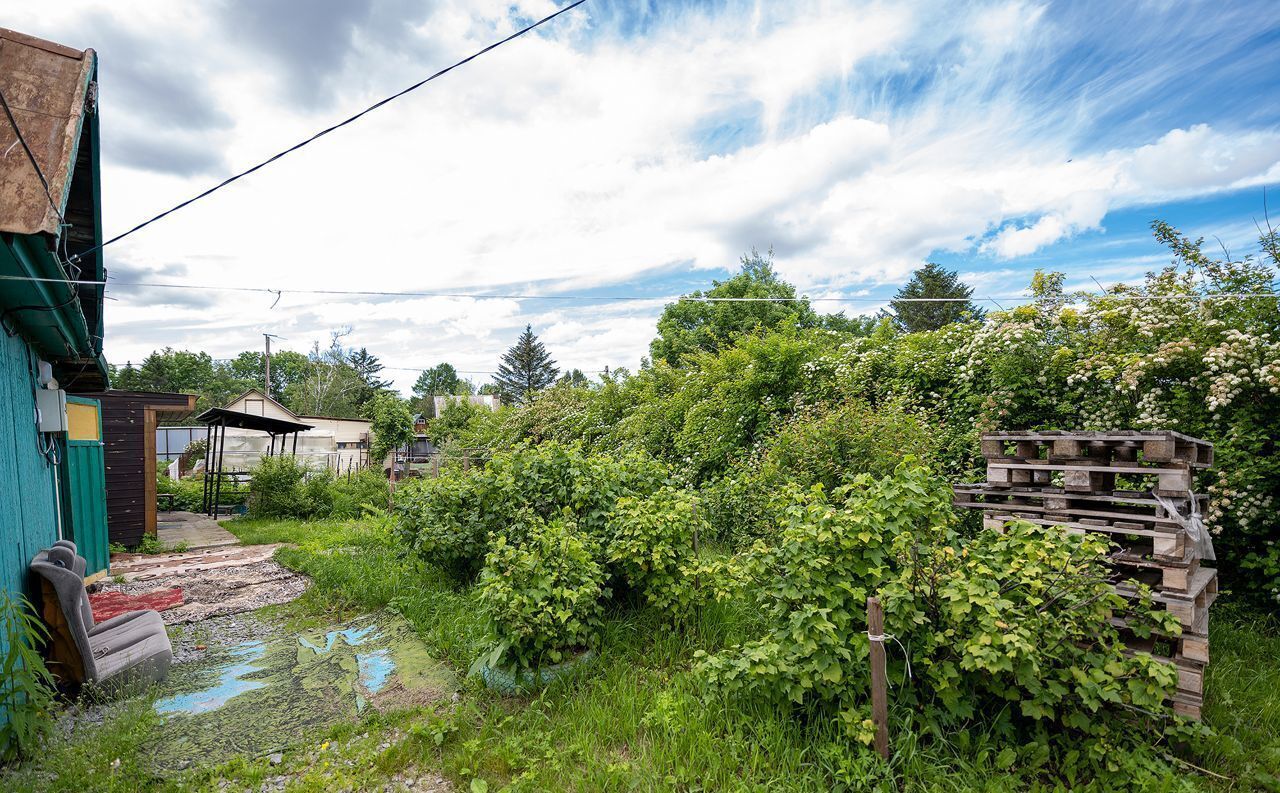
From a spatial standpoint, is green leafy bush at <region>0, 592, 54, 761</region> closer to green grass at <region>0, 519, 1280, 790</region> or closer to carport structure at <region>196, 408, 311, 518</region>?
green grass at <region>0, 519, 1280, 790</region>

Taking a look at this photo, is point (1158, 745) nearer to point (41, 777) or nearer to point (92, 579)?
point (41, 777)

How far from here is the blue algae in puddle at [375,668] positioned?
12.5 feet

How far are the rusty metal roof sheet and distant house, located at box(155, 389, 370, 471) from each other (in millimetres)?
15414

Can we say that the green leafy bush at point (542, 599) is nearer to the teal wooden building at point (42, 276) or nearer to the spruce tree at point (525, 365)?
the teal wooden building at point (42, 276)

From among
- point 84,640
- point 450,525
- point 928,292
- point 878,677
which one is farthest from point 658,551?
point 928,292

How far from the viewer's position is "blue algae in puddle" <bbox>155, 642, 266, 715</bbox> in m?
3.56

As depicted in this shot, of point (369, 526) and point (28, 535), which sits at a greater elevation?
point (28, 535)

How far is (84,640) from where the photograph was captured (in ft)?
11.2

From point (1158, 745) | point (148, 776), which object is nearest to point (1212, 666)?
point (1158, 745)

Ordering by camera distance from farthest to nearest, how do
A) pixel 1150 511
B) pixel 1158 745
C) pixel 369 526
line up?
pixel 369 526
pixel 1150 511
pixel 1158 745

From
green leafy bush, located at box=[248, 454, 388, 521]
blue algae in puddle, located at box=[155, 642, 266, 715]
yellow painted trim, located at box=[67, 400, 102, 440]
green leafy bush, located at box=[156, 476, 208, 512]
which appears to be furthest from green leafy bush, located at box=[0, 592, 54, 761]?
green leafy bush, located at box=[156, 476, 208, 512]

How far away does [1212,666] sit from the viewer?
135 inches

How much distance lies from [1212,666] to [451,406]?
23349 millimetres

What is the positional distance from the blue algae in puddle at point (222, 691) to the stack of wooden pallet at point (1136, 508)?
4933 millimetres
